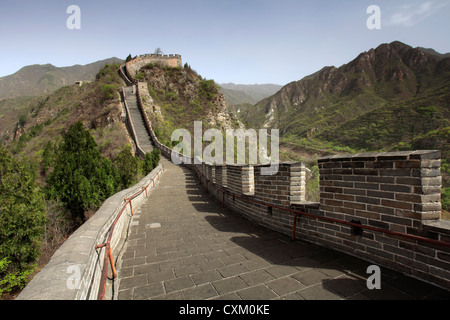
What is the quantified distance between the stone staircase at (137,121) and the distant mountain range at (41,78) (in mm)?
120459

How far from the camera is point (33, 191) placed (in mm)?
7477

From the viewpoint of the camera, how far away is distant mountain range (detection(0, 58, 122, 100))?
138375 millimetres

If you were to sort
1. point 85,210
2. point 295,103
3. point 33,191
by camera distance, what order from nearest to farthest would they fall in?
point 33,191, point 85,210, point 295,103

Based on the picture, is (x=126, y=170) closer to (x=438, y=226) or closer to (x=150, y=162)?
(x=150, y=162)

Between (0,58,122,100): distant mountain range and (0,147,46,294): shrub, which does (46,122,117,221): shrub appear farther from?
(0,58,122,100): distant mountain range

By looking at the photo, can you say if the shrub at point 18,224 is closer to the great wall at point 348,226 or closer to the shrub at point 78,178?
the shrub at point 78,178

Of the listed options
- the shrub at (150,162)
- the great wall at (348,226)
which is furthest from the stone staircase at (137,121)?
the great wall at (348,226)

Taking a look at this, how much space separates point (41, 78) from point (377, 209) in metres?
206

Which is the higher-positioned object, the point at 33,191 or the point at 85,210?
the point at 33,191

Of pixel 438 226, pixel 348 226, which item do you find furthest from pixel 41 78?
pixel 438 226

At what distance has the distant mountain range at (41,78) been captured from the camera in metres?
138
